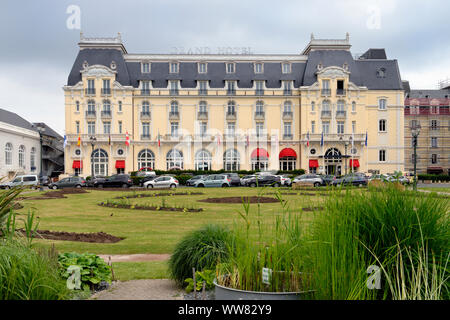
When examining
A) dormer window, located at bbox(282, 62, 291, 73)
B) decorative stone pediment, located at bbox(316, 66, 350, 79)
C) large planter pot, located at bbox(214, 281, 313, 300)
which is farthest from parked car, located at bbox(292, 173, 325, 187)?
large planter pot, located at bbox(214, 281, 313, 300)

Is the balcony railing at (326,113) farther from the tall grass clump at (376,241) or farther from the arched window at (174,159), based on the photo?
the tall grass clump at (376,241)

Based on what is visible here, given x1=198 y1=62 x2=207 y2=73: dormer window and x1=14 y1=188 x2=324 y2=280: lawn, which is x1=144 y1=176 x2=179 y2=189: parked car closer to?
x1=14 y1=188 x2=324 y2=280: lawn

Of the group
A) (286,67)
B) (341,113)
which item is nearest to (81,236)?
(341,113)

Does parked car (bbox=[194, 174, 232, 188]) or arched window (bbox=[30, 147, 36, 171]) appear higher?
arched window (bbox=[30, 147, 36, 171])

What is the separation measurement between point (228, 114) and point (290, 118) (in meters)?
10.3

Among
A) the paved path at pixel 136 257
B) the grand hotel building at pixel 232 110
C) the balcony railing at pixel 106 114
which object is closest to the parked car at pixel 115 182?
the grand hotel building at pixel 232 110

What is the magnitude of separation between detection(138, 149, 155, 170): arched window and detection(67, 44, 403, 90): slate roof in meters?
11.0

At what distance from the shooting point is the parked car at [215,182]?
4097 cm

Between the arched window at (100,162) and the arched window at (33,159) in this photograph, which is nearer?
the arched window at (33,159)

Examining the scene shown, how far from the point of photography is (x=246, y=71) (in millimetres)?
64750

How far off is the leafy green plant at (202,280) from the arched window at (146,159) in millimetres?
57198

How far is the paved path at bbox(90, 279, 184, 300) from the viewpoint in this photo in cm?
602

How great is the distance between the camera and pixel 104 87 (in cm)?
6088

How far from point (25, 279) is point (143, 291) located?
2297 mm
